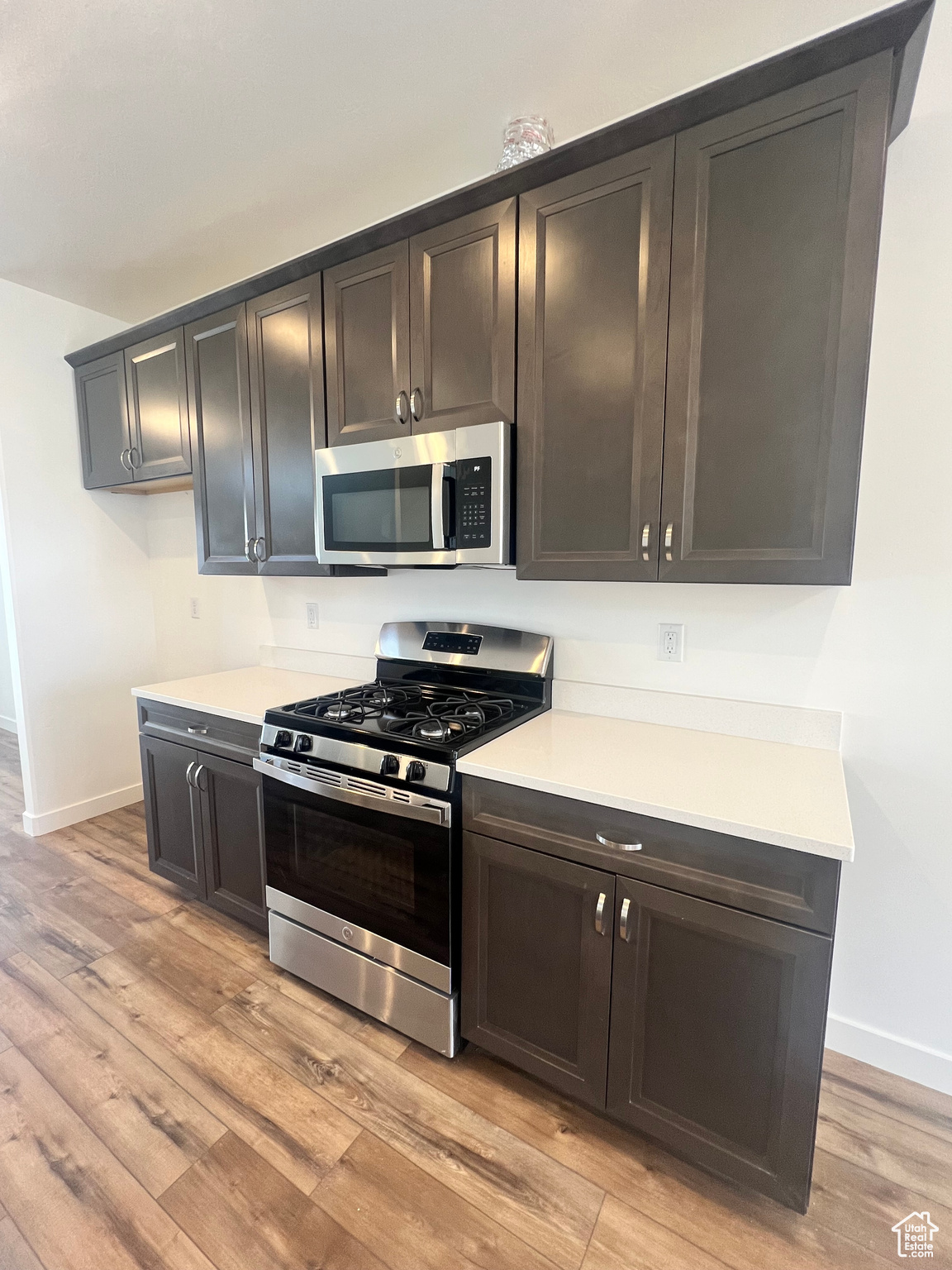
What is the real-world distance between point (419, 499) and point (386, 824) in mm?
984

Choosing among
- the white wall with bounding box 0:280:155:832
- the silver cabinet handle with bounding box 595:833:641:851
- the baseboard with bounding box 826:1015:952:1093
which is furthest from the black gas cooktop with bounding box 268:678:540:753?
the white wall with bounding box 0:280:155:832

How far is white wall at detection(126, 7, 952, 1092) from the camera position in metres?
1.44

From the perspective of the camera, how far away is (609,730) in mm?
1784

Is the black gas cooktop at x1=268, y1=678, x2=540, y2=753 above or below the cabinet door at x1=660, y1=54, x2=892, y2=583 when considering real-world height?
below

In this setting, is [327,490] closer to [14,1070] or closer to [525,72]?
[525,72]

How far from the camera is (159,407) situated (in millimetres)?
2664

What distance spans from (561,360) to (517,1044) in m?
1.85

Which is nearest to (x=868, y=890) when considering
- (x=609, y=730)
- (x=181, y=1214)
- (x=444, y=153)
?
(x=609, y=730)

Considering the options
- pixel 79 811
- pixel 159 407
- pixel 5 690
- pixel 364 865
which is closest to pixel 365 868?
pixel 364 865

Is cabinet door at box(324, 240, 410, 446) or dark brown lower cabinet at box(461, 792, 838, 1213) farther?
cabinet door at box(324, 240, 410, 446)

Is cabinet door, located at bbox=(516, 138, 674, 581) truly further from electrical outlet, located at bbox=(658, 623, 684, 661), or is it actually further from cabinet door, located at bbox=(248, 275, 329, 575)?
cabinet door, located at bbox=(248, 275, 329, 575)

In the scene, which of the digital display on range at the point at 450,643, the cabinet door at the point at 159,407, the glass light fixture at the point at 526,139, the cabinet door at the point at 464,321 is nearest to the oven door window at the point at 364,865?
the digital display on range at the point at 450,643

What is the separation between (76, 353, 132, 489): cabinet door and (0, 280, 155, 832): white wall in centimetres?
8

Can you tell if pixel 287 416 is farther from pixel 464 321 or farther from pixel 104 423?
pixel 104 423
